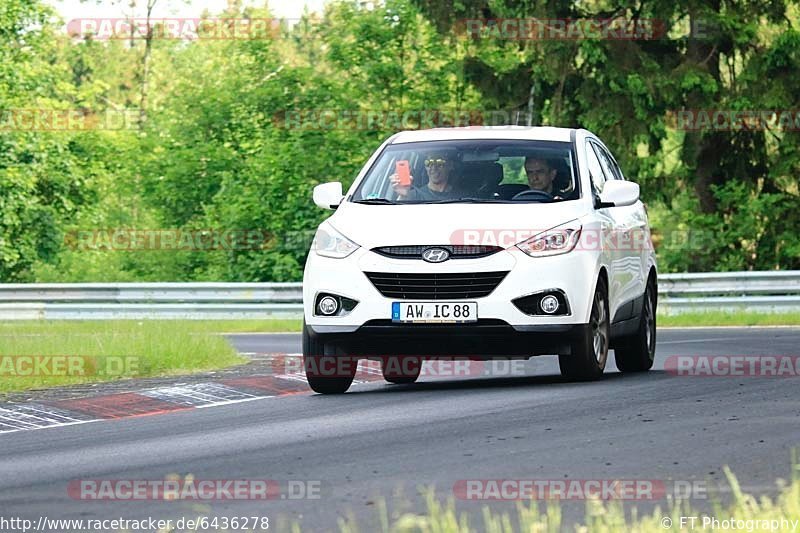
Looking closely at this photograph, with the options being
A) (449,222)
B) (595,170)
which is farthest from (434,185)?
(595,170)

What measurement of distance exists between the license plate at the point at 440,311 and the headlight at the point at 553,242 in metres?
0.56

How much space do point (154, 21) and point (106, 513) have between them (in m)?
53.3

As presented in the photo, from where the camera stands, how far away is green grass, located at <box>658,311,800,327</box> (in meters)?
24.5

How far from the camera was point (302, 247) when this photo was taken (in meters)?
37.9

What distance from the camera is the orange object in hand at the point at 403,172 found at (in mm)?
13484

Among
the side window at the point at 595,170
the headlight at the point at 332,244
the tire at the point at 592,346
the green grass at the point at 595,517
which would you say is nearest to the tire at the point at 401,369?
the tire at the point at 592,346

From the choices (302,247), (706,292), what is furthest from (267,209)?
(706,292)

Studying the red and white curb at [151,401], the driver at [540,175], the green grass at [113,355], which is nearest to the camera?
the red and white curb at [151,401]

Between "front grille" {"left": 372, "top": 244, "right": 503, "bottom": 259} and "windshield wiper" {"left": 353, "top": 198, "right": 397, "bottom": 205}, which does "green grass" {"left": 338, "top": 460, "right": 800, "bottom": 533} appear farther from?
"windshield wiper" {"left": 353, "top": 198, "right": 397, "bottom": 205}

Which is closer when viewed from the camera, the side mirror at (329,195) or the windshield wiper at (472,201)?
the windshield wiper at (472,201)

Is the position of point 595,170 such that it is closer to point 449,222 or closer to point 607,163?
point 607,163

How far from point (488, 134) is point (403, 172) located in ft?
2.72

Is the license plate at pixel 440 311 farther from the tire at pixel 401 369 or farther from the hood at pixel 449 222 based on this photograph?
the tire at pixel 401 369

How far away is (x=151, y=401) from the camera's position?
42.8 ft
